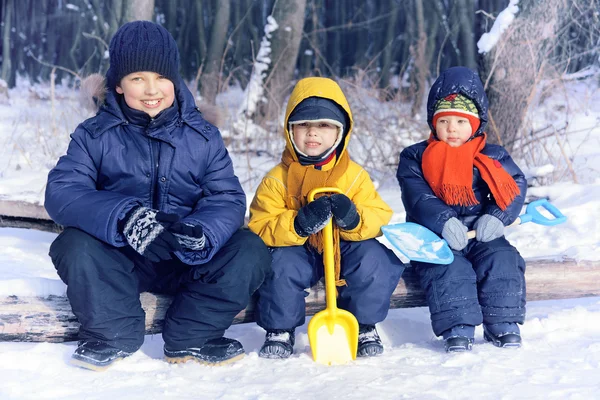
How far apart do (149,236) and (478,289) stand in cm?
131

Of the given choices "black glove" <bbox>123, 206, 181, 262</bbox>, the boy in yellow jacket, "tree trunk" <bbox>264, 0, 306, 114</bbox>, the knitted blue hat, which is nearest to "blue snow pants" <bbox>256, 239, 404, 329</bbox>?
the boy in yellow jacket

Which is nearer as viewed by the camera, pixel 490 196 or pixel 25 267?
pixel 490 196

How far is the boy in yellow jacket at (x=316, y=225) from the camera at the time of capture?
8.52 ft

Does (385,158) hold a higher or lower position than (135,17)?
lower

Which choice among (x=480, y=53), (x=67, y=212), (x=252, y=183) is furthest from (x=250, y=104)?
(x=67, y=212)

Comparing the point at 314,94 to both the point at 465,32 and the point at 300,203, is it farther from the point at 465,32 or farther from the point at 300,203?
the point at 465,32

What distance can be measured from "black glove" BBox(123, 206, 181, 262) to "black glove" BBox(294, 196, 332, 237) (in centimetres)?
47

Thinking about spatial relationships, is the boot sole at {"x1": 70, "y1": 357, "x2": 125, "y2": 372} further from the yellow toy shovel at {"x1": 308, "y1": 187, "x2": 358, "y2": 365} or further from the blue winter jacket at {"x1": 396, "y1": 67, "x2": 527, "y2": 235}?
the blue winter jacket at {"x1": 396, "y1": 67, "x2": 527, "y2": 235}

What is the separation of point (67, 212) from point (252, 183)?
8.67 feet

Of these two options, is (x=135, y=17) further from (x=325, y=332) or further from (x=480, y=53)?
(x=325, y=332)

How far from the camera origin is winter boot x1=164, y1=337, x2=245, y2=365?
96.7 inches

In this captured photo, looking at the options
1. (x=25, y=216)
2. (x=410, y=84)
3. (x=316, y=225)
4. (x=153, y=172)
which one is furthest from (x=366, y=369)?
(x=410, y=84)

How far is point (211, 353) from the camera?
8.10 ft

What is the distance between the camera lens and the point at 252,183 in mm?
5027
